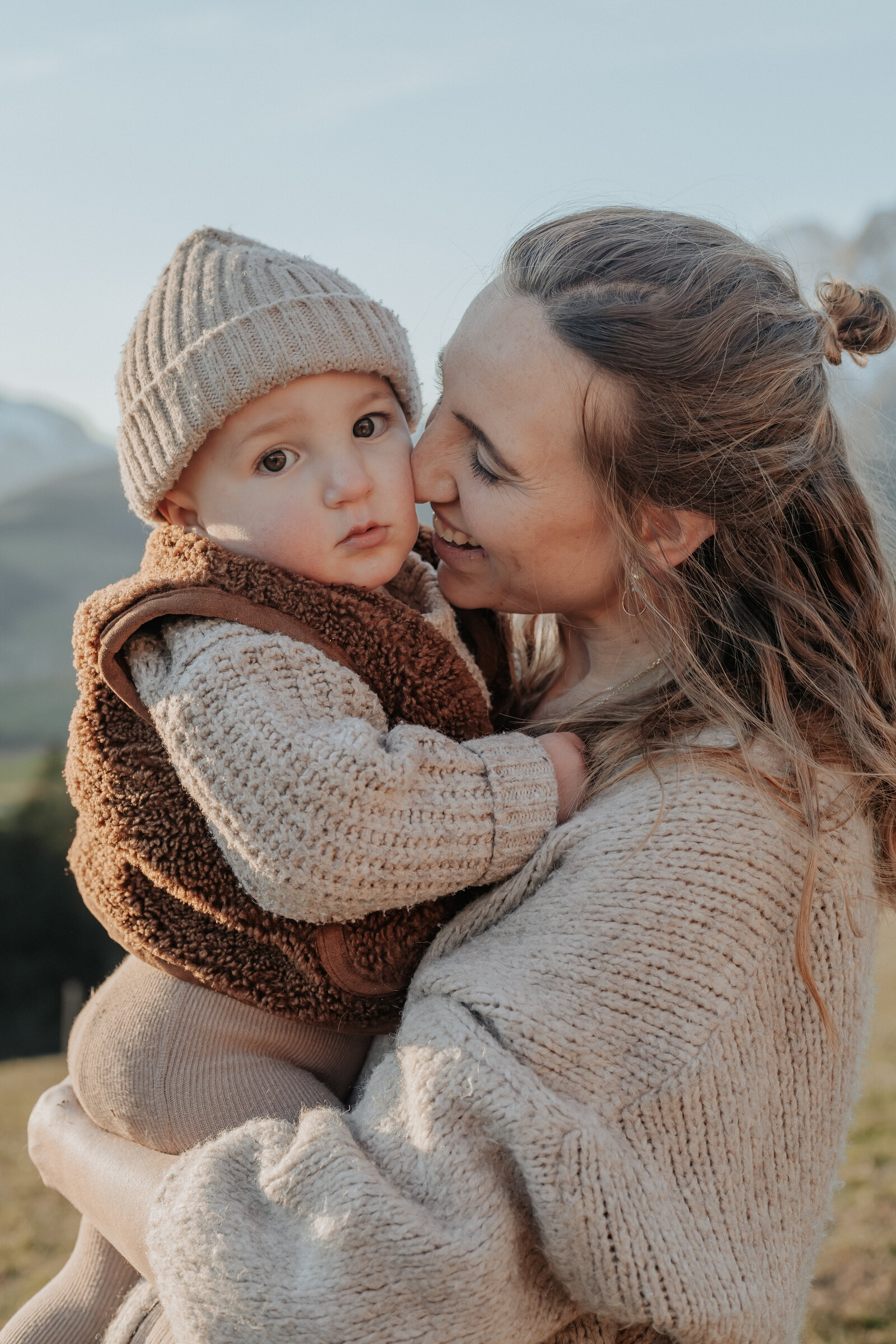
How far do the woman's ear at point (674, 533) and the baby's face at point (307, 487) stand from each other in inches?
16.3

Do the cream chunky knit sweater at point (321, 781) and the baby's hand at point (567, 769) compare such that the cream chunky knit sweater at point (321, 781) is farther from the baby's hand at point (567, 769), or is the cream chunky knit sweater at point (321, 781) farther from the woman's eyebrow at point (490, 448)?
the woman's eyebrow at point (490, 448)

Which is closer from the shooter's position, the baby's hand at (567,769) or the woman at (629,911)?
the woman at (629,911)

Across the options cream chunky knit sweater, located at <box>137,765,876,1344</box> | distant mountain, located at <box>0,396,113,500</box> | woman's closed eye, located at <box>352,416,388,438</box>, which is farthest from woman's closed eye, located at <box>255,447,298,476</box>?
distant mountain, located at <box>0,396,113,500</box>

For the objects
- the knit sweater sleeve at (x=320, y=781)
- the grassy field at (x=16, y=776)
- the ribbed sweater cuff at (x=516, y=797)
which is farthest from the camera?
the grassy field at (x=16, y=776)

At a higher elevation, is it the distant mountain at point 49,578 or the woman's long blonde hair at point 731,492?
the woman's long blonde hair at point 731,492

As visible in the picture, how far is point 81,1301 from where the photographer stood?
1.74 metres

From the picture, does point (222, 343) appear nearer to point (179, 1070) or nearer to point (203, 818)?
point (203, 818)

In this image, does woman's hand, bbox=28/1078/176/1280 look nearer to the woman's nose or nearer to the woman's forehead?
the woman's nose

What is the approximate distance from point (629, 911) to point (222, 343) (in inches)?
41.3

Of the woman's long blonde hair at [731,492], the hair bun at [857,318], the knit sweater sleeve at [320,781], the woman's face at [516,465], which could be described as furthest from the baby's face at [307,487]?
the hair bun at [857,318]

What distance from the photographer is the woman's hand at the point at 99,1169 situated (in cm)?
154

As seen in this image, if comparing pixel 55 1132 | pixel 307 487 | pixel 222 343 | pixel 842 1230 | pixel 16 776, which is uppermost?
pixel 222 343

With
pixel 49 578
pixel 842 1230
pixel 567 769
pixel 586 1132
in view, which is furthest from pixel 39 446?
pixel 586 1132

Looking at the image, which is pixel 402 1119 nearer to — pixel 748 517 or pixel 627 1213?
pixel 627 1213
